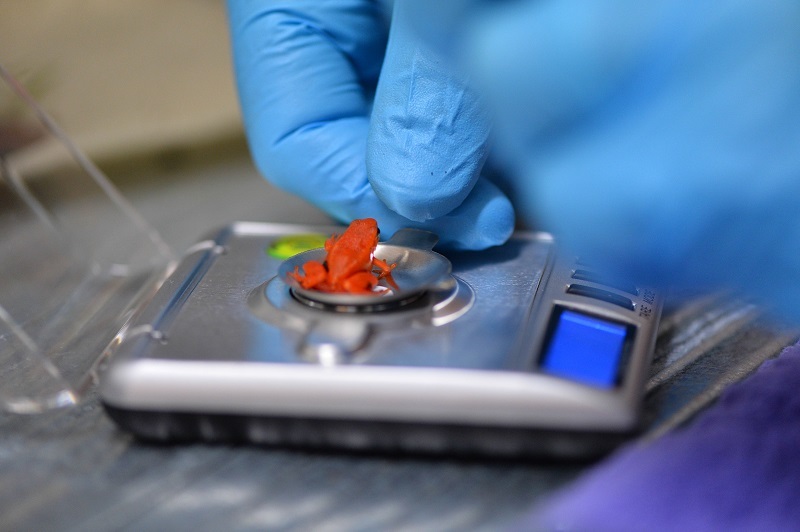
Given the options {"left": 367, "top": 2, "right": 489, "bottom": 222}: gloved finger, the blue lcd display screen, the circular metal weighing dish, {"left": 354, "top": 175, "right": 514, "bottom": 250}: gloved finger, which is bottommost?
the blue lcd display screen

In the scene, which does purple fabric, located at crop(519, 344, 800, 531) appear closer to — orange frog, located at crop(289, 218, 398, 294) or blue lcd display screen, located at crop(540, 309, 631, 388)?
blue lcd display screen, located at crop(540, 309, 631, 388)

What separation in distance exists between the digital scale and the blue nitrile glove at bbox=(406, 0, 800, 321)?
0.26 ft

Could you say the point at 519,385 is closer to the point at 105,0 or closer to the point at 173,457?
the point at 173,457

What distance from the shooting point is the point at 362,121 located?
832 millimetres

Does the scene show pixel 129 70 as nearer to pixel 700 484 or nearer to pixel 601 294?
pixel 601 294

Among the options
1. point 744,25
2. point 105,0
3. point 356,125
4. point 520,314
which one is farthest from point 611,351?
point 105,0

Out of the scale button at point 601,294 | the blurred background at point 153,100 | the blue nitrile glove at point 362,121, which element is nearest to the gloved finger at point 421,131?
the blue nitrile glove at point 362,121

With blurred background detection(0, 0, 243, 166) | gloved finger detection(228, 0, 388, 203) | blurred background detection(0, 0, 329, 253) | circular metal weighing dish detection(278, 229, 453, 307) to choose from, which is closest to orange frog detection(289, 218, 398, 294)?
circular metal weighing dish detection(278, 229, 453, 307)

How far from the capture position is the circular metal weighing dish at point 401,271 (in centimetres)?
61

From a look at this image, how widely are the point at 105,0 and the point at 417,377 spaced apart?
5.23ft

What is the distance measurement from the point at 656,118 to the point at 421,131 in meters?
0.18

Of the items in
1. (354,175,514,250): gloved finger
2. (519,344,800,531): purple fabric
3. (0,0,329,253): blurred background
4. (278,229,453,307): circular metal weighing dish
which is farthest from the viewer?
(0,0,329,253): blurred background

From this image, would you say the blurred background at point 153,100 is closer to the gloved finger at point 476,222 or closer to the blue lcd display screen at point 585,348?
the gloved finger at point 476,222

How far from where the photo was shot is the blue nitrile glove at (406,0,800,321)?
546mm
